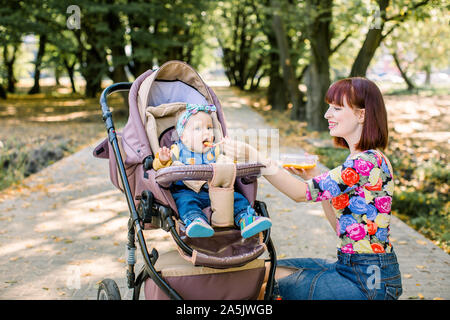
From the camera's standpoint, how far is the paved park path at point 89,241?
4488mm

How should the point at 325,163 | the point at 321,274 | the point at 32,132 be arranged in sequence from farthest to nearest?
the point at 32,132 < the point at 325,163 < the point at 321,274

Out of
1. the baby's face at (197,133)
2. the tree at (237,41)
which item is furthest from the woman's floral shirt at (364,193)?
the tree at (237,41)

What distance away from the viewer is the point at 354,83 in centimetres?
264

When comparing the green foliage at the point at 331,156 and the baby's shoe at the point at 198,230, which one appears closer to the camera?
the baby's shoe at the point at 198,230

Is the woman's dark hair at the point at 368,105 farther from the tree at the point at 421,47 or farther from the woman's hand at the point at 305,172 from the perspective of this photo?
the tree at the point at 421,47

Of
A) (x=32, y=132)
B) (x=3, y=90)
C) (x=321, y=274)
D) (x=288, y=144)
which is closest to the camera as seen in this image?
(x=321, y=274)

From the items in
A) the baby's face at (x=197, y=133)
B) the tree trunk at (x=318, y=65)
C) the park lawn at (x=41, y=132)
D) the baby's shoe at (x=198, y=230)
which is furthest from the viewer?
the tree trunk at (x=318, y=65)

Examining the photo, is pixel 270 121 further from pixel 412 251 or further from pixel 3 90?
pixel 3 90

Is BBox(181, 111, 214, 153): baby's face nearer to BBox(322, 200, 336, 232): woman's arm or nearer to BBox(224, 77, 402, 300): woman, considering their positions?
BBox(224, 77, 402, 300): woman

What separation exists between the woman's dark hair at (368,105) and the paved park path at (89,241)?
2.31m

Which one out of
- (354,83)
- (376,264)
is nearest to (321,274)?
(376,264)

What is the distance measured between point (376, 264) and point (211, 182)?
41.0 inches

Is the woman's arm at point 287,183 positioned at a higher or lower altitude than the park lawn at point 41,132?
higher

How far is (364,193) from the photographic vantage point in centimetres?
260
